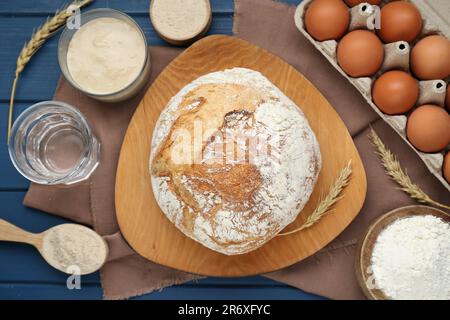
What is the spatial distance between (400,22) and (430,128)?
31 cm

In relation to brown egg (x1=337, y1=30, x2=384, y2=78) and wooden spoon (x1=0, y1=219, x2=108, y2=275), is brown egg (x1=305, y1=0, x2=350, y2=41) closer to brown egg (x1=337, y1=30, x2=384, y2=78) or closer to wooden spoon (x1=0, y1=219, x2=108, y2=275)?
brown egg (x1=337, y1=30, x2=384, y2=78)

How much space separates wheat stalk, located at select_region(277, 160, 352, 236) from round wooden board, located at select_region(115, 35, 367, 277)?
0.7 inches

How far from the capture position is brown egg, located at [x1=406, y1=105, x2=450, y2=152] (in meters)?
1.34

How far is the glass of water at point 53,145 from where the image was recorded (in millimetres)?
1423

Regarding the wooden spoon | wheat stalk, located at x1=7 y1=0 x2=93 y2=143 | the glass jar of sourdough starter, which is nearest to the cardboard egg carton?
the glass jar of sourdough starter

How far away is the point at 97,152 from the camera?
1.52m

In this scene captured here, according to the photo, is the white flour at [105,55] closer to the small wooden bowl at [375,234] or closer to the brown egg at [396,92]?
the brown egg at [396,92]

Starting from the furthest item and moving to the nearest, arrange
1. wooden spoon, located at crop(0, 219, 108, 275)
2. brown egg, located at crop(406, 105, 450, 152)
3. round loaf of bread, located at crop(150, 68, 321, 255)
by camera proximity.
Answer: wooden spoon, located at crop(0, 219, 108, 275) → brown egg, located at crop(406, 105, 450, 152) → round loaf of bread, located at crop(150, 68, 321, 255)

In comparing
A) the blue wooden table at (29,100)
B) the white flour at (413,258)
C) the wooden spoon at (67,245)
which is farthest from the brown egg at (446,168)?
the wooden spoon at (67,245)

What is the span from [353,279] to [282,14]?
85cm

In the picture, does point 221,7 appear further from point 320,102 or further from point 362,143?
point 362,143
